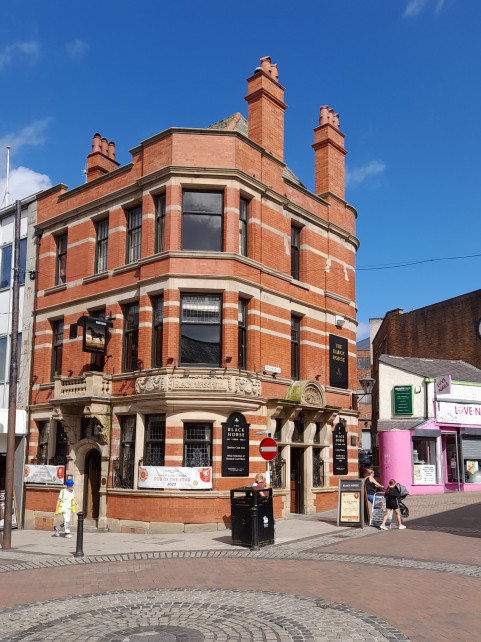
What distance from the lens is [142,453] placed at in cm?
1942

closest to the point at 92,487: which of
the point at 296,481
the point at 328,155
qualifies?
the point at 296,481

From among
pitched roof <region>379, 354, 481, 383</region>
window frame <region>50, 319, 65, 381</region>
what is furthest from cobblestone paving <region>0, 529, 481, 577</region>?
pitched roof <region>379, 354, 481, 383</region>

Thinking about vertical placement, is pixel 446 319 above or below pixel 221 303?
above

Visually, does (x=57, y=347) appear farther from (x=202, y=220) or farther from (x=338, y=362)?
(x=338, y=362)

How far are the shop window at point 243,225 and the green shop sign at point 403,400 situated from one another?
14.5 m

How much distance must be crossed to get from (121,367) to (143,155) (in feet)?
23.0

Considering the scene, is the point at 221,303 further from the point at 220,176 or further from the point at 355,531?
the point at 355,531

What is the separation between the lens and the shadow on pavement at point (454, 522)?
1738 centimetres

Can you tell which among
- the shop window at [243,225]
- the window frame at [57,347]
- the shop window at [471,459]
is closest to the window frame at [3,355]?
the window frame at [57,347]

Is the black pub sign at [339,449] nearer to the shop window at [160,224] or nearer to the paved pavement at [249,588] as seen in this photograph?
the paved pavement at [249,588]

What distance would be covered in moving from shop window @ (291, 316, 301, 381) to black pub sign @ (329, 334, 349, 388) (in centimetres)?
169

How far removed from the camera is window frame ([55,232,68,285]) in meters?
24.5

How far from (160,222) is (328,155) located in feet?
28.1

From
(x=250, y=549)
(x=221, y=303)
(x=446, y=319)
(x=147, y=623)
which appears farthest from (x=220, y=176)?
(x=446, y=319)
